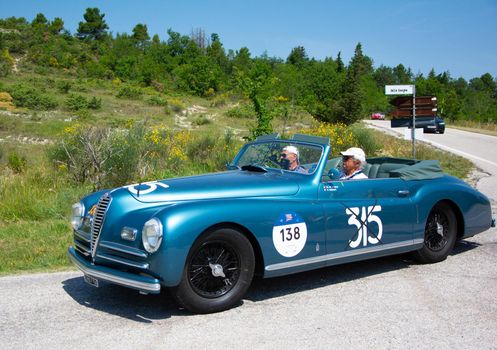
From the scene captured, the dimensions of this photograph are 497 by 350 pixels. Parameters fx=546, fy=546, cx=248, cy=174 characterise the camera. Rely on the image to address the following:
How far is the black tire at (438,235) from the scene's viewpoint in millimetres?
6539

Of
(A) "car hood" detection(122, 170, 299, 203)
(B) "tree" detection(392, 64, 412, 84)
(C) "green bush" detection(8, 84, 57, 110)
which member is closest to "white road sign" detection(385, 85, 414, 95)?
(A) "car hood" detection(122, 170, 299, 203)

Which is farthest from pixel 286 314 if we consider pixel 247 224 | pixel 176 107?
pixel 176 107

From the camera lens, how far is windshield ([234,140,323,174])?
593 centimetres

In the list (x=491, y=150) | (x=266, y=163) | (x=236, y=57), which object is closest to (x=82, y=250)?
(x=266, y=163)

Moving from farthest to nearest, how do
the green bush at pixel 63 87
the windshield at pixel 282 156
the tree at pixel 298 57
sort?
1. the tree at pixel 298 57
2. the green bush at pixel 63 87
3. the windshield at pixel 282 156

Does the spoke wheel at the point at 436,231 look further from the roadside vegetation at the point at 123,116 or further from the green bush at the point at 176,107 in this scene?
the green bush at the point at 176,107

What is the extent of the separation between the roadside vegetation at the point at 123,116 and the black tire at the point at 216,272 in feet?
8.43

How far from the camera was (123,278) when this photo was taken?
4539mm

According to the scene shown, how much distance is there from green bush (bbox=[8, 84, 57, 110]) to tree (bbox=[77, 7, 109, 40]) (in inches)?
2600

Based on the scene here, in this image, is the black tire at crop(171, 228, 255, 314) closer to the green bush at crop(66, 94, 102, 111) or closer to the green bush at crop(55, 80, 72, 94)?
the green bush at crop(66, 94, 102, 111)

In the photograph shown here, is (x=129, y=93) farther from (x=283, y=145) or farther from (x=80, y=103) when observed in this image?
(x=283, y=145)

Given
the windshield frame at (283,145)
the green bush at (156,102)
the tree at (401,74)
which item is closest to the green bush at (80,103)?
the green bush at (156,102)

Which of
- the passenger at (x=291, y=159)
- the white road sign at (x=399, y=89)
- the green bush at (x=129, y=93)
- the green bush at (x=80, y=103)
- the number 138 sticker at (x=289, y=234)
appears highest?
the green bush at (x=129, y=93)

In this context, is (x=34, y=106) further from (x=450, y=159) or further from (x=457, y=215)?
(x=457, y=215)
